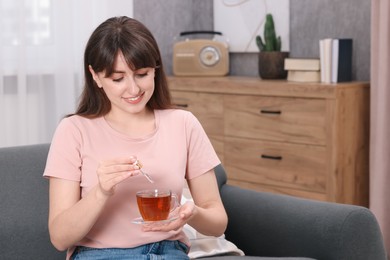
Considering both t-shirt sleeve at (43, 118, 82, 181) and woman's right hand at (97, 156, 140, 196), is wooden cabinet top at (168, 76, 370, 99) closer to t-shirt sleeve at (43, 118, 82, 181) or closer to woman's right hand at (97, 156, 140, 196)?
t-shirt sleeve at (43, 118, 82, 181)

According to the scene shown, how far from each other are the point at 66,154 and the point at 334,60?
2252 mm

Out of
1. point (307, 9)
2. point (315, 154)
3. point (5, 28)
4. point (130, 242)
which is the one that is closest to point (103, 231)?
point (130, 242)

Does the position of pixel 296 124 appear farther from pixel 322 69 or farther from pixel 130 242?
pixel 130 242

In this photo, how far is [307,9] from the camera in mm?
4195

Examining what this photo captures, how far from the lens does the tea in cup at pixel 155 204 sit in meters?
1.67

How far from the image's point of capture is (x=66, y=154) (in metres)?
1.84

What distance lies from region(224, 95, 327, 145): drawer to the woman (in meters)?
1.78

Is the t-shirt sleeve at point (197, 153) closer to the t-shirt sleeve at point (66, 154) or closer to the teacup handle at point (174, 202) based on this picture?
the teacup handle at point (174, 202)

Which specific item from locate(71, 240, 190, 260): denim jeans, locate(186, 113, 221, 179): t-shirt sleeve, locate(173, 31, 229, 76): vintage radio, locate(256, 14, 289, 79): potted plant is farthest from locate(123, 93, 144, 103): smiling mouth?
locate(173, 31, 229, 76): vintage radio

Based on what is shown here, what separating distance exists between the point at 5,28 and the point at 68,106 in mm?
579

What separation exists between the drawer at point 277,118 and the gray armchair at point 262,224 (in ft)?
4.65

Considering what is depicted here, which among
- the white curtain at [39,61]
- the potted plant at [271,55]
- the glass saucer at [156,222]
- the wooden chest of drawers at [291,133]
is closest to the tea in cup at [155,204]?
the glass saucer at [156,222]

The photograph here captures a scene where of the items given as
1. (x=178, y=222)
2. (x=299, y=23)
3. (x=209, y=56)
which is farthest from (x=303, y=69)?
(x=178, y=222)

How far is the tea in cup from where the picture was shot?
65.6 inches
